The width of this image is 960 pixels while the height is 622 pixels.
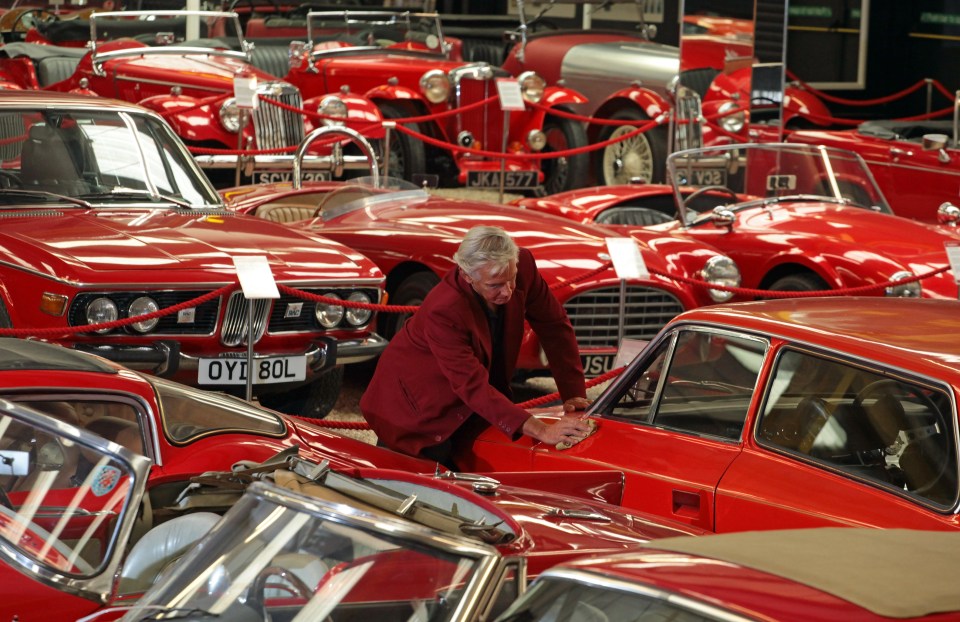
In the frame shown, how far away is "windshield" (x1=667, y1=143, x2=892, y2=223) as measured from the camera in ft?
29.8

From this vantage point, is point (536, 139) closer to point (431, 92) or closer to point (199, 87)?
point (431, 92)

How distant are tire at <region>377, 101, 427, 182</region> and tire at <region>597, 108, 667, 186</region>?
Answer: 6.85 ft

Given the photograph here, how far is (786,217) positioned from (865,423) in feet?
16.3

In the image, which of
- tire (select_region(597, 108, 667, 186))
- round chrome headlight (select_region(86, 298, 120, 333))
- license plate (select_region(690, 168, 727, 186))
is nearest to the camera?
round chrome headlight (select_region(86, 298, 120, 333))

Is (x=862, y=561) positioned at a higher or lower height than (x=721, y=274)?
higher

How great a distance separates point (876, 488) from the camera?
374 centimetres

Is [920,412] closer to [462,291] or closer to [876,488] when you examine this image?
[876,488]

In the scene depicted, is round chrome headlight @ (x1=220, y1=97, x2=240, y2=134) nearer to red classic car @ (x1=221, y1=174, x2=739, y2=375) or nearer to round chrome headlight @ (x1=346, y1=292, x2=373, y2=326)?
red classic car @ (x1=221, y1=174, x2=739, y2=375)

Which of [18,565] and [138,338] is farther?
[138,338]

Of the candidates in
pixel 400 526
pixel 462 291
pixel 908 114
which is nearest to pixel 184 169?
pixel 462 291

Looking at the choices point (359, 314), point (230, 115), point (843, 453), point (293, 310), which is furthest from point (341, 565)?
point (230, 115)

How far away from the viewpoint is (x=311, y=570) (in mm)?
2635

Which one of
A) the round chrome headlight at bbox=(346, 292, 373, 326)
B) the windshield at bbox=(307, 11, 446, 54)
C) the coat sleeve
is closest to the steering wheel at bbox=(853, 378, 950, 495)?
the coat sleeve

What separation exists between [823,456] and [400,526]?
1765mm
